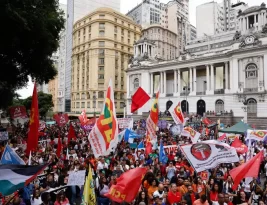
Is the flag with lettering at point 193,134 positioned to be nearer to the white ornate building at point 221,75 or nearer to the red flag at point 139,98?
the red flag at point 139,98

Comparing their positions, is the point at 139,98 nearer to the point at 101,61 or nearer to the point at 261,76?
the point at 261,76

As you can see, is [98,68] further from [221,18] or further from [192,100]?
[221,18]

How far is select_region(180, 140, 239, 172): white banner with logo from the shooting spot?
7.30 meters

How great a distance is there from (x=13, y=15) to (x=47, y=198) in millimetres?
7075

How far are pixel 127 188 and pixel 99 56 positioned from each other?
55.6 meters

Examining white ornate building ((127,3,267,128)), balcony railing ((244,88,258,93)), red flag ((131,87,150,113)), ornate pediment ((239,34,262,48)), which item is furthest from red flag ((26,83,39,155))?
ornate pediment ((239,34,262,48))

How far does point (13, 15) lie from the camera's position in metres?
10.1

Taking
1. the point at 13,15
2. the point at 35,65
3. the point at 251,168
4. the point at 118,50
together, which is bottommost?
the point at 251,168

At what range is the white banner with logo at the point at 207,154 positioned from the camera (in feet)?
24.0

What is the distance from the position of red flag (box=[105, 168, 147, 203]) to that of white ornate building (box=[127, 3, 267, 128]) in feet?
77.8

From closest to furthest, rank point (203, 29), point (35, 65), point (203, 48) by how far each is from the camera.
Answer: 1. point (35, 65)
2. point (203, 48)
3. point (203, 29)

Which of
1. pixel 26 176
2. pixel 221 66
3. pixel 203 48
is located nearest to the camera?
pixel 26 176

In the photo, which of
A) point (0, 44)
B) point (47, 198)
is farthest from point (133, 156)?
point (0, 44)

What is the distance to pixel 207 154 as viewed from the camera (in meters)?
7.40
